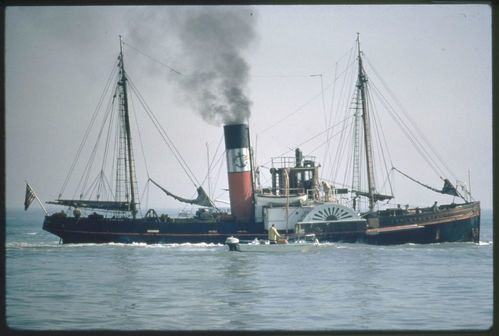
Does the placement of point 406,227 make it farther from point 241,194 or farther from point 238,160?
point 238,160

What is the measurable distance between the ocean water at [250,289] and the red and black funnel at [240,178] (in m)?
1.33

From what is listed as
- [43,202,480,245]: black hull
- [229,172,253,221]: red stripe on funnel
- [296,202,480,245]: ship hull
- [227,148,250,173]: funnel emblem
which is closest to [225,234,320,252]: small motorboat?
[296,202,480,245]: ship hull

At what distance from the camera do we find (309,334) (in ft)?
24.8

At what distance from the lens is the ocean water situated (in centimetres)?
939

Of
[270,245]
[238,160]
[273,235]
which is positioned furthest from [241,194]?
[270,245]

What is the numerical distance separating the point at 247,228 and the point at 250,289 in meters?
6.32

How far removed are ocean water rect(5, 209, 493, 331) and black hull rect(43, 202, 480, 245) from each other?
424mm

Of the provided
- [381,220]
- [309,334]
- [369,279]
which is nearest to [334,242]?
[381,220]

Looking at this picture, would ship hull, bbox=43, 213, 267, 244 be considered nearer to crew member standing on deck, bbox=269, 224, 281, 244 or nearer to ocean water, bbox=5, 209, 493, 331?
ocean water, bbox=5, 209, 493, 331

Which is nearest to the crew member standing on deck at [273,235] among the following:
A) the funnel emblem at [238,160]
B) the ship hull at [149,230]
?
the ship hull at [149,230]

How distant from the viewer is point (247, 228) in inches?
712

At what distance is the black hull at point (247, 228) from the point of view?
17906 millimetres

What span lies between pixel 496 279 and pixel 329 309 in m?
2.81

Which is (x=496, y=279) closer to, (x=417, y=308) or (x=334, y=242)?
(x=417, y=308)
